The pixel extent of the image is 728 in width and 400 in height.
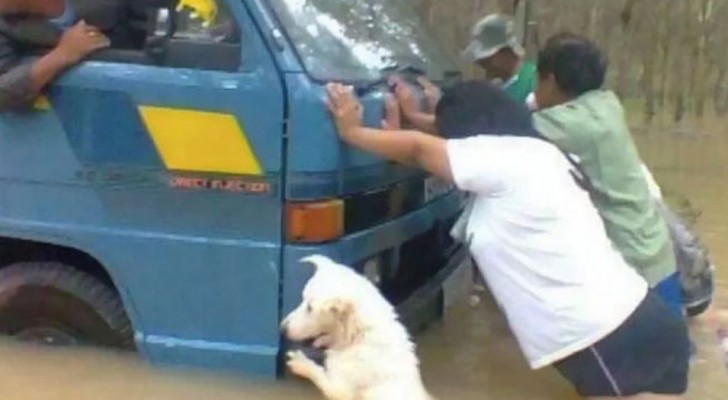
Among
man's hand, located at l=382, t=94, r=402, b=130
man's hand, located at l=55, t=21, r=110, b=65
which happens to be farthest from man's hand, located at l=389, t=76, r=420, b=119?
man's hand, located at l=55, t=21, r=110, b=65

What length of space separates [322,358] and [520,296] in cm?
76

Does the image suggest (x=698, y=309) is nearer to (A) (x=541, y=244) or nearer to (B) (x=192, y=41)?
(A) (x=541, y=244)

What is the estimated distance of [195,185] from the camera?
5.41 meters

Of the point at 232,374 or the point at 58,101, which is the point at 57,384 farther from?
the point at 58,101

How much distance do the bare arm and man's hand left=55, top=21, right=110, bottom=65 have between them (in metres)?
0.95

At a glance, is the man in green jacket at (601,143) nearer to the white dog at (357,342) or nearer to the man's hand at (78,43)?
the white dog at (357,342)

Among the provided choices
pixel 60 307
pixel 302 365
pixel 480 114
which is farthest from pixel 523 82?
pixel 302 365

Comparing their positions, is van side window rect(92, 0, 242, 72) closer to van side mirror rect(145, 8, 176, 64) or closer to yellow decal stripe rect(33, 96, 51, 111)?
van side mirror rect(145, 8, 176, 64)

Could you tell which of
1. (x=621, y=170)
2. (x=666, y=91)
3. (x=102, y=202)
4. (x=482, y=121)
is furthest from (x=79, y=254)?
(x=666, y=91)

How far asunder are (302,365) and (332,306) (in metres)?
0.32

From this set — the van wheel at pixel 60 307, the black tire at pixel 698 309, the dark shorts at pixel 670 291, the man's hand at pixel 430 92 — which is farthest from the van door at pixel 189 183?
the black tire at pixel 698 309

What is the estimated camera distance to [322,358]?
204 inches

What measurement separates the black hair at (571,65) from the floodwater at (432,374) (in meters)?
1.34

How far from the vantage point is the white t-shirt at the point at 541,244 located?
516 cm
